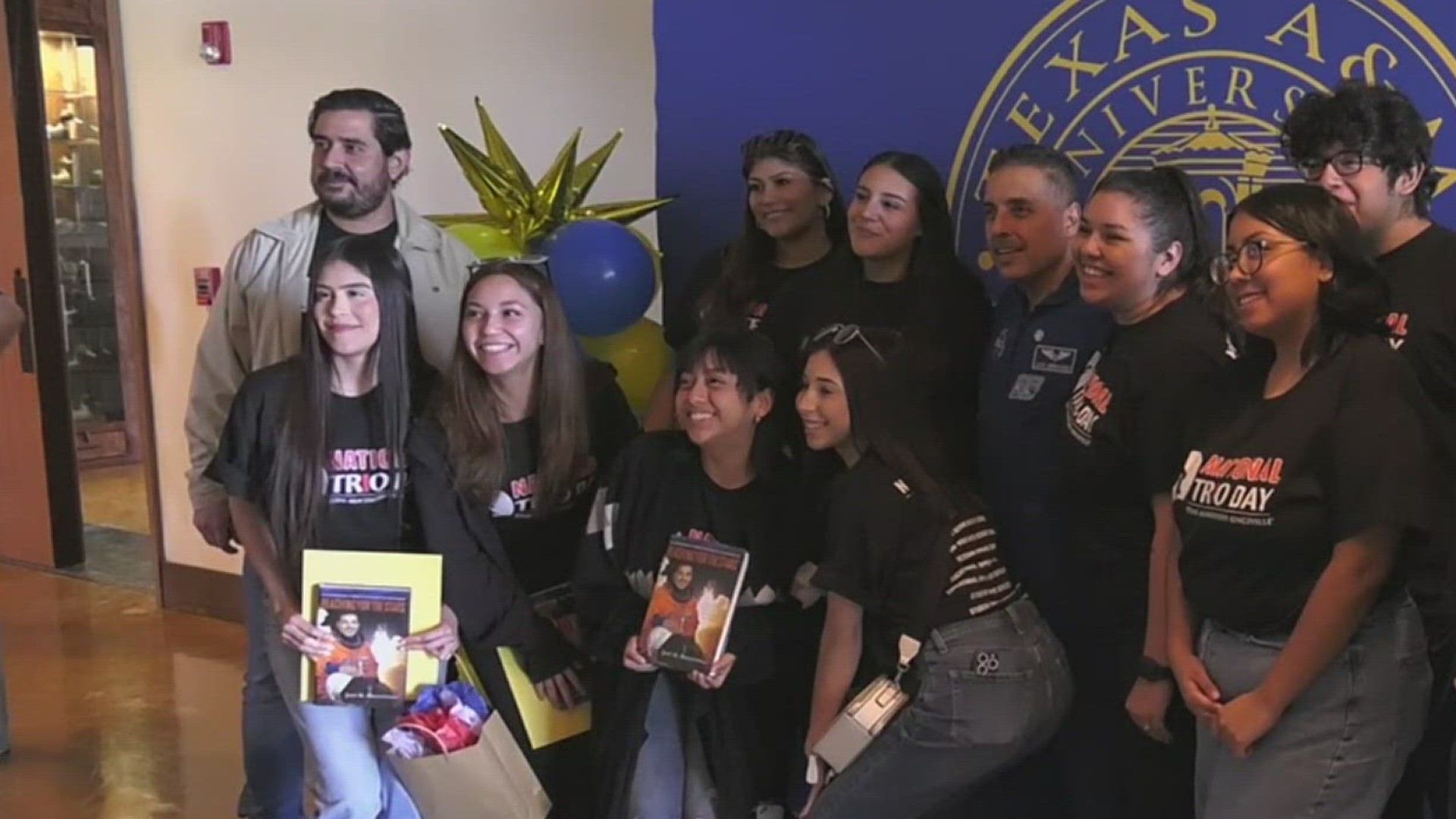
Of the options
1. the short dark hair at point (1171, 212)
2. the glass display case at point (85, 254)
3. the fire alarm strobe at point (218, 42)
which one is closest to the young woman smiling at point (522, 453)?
the short dark hair at point (1171, 212)

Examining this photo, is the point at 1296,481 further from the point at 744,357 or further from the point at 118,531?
the point at 118,531

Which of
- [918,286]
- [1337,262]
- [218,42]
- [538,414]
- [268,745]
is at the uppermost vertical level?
[218,42]

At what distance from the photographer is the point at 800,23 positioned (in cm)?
300

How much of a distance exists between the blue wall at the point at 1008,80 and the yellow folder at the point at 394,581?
1214 mm

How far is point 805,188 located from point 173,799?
6.60 feet

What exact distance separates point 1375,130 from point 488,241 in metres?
1.73

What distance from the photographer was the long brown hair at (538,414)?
7.91ft

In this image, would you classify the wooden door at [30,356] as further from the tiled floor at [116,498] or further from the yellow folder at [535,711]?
the yellow folder at [535,711]

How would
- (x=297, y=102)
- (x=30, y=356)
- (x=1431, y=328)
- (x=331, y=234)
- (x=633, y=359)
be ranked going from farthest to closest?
(x=30, y=356), (x=297, y=102), (x=633, y=359), (x=331, y=234), (x=1431, y=328)

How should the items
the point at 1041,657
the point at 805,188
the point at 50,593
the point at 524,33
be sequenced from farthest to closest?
the point at 50,593 → the point at 524,33 → the point at 805,188 → the point at 1041,657

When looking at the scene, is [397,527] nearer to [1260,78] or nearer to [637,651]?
[637,651]

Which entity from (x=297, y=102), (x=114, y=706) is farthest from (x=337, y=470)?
(x=297, y=102)

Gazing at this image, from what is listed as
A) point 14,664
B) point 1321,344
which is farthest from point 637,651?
point 14,664

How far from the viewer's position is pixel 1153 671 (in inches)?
78.5
